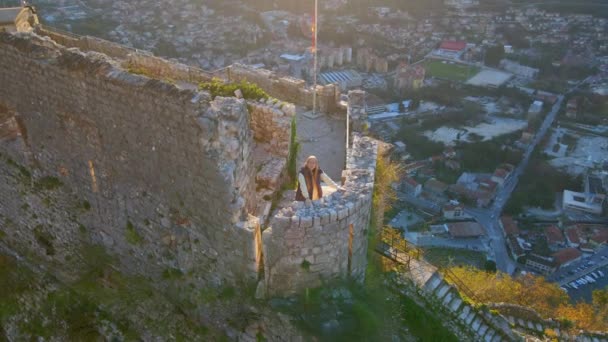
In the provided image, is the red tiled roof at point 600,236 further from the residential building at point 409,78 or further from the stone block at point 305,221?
the stone block at point 305,221

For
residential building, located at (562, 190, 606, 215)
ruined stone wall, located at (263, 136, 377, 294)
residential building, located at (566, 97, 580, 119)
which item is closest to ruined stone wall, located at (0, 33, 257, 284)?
ruined stone wall, located at (263, 136, 377, 294)

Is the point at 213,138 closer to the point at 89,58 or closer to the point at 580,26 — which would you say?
the point at 89,58

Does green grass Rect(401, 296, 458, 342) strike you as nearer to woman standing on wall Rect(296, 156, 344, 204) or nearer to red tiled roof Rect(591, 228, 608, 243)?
woman standing on wall Rect(296, 156, 344, 204)

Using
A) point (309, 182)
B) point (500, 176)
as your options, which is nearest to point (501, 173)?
point (500, 176)

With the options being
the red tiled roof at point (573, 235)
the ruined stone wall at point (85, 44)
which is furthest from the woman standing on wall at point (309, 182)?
the red tiled roof at point (573, 235)

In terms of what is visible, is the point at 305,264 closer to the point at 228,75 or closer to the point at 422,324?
the point at 422,324
